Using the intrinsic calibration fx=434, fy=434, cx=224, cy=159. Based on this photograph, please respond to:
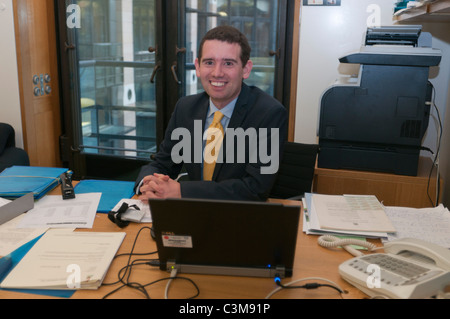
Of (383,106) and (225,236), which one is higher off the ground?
(383,106)


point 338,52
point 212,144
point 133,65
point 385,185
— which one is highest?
point 338,52

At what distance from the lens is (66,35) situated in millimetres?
3523

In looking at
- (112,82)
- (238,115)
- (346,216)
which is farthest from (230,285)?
(112,82)

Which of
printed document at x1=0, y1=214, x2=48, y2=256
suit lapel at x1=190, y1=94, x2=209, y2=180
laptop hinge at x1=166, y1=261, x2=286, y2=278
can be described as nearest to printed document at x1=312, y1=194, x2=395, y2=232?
laptop hinge at x1=166, y1=261, x2=286, y2=278

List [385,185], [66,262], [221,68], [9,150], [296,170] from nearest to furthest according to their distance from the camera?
1. [66,262]
2. [221,68]
3. [296,170]
4. [385,185]
5. [9,150]

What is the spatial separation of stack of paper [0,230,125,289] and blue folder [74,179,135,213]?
10.9 inches

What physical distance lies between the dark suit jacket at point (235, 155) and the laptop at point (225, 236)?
47cm

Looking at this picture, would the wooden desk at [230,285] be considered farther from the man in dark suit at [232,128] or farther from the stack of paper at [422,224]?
the man in dark suit at [232,128]

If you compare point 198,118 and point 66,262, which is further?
point 198,118

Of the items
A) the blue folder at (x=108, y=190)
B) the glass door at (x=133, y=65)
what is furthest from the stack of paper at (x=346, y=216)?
the glass door at (x=133, y=65)

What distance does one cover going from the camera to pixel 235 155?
1.74 meters

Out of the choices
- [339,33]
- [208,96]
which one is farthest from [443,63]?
[208,96]

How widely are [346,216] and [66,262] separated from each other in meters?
0.89

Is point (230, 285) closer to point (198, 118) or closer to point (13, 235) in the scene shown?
point (13, 235)
